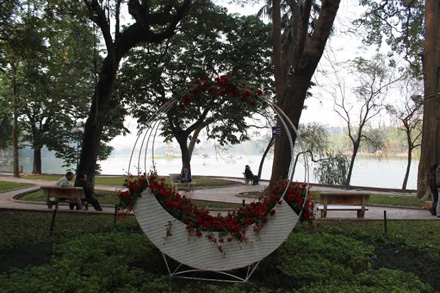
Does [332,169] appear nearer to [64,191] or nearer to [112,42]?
[112,42]

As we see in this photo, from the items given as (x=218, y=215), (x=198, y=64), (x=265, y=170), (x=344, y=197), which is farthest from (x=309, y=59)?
(x=265, y=170)

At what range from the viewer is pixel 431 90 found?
15703 mm

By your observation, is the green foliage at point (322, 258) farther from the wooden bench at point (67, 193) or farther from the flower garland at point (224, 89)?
the wooden bench at point (67, 193)

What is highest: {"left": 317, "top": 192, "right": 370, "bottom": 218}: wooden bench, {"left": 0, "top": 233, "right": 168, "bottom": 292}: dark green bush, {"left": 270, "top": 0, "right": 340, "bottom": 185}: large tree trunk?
{"left": 270, "top": 0, "right": 340, "bottom": 185}: large tree trunk

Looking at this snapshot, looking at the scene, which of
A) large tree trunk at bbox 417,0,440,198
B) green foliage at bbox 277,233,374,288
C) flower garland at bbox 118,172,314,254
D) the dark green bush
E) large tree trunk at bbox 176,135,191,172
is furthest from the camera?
large tree trunk at bbox 176,135,191,172

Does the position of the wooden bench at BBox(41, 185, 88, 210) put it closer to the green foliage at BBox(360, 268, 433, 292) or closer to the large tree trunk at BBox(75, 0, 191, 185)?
the large tree trunk at BBox(75, 0, 191, 185)

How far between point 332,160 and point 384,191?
4.50 metres

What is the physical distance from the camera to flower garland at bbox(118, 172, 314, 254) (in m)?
5.20

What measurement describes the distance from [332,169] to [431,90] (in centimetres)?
1042

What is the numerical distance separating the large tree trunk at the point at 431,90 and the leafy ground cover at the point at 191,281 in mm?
8893

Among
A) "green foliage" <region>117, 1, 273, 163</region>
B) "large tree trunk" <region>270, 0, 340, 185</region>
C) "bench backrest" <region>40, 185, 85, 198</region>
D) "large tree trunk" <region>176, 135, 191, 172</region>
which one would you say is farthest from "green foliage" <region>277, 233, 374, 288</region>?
"large tree trunk" <region>176, 135, 191, 172</region>

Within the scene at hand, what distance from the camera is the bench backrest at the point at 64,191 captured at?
33.5 feet

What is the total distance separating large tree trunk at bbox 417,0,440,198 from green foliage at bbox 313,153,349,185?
9.30 meters

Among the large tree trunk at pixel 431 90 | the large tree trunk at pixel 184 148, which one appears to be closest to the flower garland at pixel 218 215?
the large tree trunk at pixel 431 90
